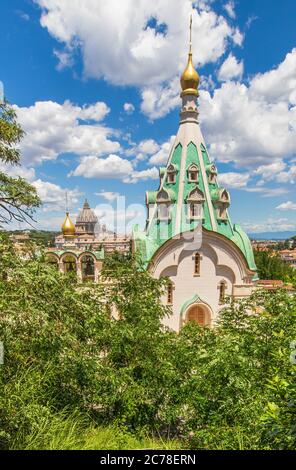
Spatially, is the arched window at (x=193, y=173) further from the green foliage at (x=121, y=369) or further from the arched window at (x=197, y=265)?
the green foliage at (x=121, y=369)

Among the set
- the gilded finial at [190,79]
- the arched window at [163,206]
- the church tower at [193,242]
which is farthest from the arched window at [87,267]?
the gilded finial at [190,79]

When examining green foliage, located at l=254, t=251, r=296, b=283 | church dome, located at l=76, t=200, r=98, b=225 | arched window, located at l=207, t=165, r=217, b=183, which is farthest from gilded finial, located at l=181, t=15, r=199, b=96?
church dome, located at l=76, t=200, r=98, b=225

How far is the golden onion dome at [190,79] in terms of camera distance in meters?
17.3

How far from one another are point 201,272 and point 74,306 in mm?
10686

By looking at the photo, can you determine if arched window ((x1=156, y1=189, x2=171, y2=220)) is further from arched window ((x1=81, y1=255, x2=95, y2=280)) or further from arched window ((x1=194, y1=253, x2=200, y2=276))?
arched window ((x1=81, y1=255, x2=95, y2=280))

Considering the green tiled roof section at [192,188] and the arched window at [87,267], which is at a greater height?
the green tiled roof section at [192,188]

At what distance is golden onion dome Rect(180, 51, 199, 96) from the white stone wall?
8.73 metres

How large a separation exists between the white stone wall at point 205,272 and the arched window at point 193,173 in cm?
314

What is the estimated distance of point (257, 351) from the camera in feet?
18.2

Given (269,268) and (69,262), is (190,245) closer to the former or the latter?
(69,262)

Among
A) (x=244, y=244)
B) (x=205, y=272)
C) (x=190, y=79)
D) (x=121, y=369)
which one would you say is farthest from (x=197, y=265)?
(x=190, y=79)

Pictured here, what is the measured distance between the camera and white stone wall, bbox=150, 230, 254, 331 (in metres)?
14.7

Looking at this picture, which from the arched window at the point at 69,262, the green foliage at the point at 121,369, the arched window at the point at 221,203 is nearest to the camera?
the green foliage at the point at 121,369

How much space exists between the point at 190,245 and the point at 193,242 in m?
0.21
